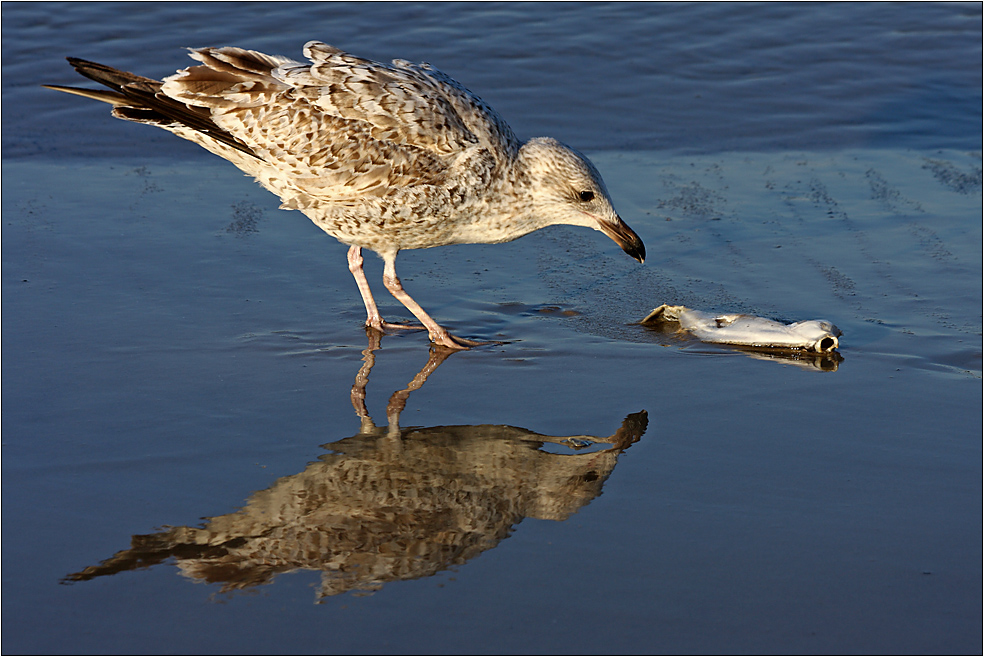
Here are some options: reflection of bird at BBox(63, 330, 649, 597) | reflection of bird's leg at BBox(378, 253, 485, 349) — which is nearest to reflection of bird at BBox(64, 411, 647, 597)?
reflection of bird at BBox(63, 330, 649, 597)

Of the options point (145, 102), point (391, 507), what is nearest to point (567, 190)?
point (145, 102)

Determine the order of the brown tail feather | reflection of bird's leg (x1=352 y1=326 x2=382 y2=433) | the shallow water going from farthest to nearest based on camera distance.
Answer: the brown tail feather, reflection of bird's leg (x1=352 y1=326 x2=382 y2=433), the shallow water

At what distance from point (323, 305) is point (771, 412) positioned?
2644 millimetres

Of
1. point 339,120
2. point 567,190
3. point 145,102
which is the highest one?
point 145,102

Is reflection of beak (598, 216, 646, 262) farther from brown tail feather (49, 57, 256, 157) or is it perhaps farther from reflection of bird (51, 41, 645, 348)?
brown tail feather (49, 57, 256, 157)

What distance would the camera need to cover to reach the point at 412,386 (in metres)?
5.09

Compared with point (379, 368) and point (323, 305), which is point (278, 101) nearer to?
point (323, 305)

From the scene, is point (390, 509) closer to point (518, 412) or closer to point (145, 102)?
point (518, 412)

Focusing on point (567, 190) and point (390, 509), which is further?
point (567, 190)

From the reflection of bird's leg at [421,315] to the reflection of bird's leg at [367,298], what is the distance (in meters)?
0.12

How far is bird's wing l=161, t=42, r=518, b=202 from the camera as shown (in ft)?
18.3

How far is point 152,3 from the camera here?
1202 cm

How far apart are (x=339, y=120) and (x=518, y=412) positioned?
196cm

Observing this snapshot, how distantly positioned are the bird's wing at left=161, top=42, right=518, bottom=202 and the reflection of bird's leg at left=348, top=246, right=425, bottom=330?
47 centimetres
